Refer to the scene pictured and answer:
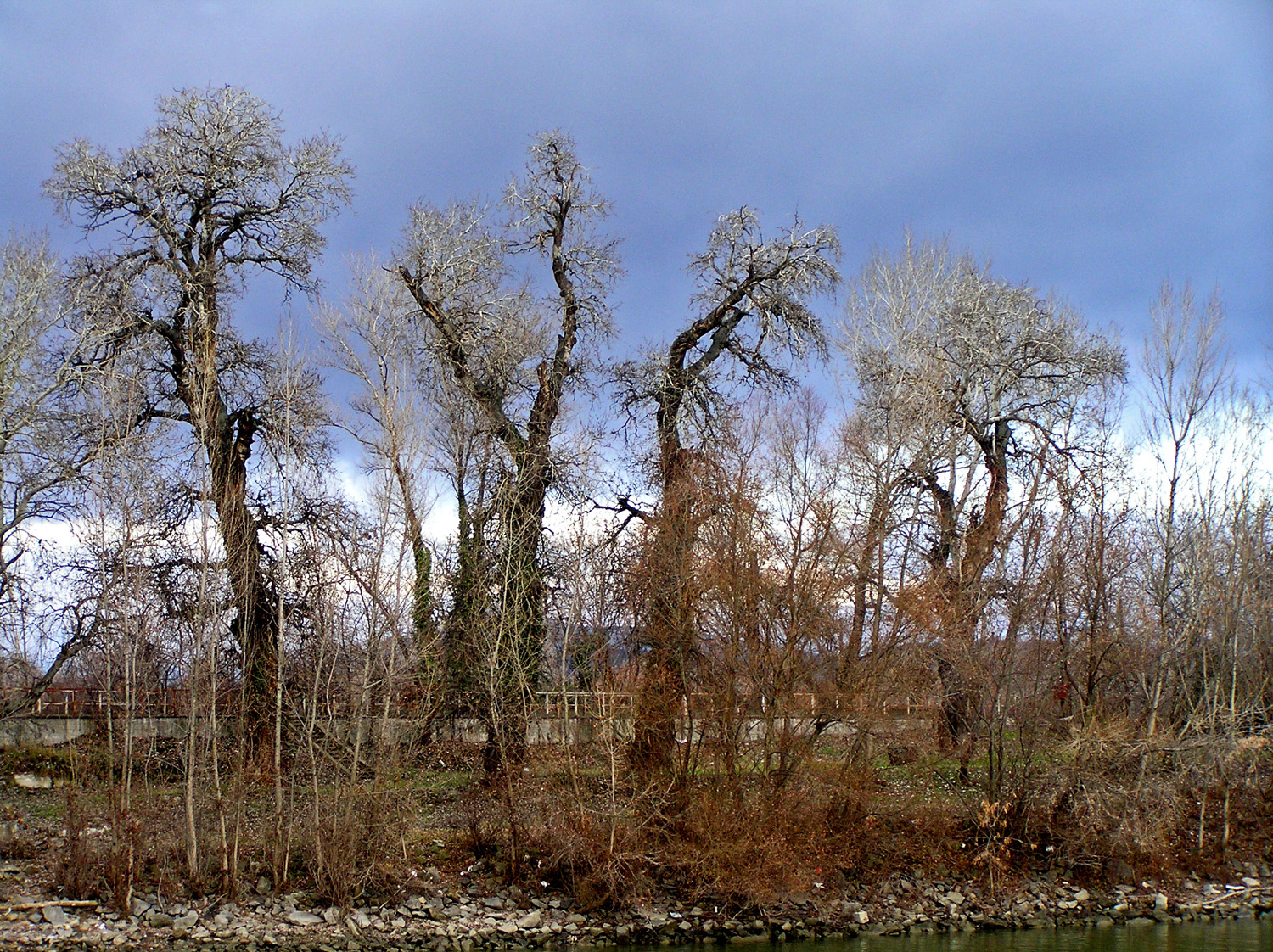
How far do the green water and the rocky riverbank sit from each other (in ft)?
1.32

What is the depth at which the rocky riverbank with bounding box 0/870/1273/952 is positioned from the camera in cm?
1939

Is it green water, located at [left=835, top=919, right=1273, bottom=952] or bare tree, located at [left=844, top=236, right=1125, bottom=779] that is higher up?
bare tree, located at [left=844, top=236, right=1125, bottom=779]

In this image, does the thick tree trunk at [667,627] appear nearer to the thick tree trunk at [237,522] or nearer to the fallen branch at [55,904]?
the thick tree trunk at [237,522]

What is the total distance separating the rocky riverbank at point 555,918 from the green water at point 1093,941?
403 millimetres

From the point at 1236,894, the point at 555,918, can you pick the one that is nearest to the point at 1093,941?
the point at 1236,894

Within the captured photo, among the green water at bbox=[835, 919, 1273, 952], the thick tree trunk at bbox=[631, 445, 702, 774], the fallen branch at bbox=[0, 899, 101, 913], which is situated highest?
the thick tree trunk at bbox=[631, 445, 702, 774]

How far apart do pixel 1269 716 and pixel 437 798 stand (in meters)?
24.9

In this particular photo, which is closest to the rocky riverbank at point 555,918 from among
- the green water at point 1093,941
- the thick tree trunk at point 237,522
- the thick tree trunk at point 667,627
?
the green water at point 1093,941

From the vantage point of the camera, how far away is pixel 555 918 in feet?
69.7

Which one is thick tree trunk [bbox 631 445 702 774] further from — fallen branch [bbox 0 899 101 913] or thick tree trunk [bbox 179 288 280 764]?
fallen branch [bbox 0 899 101 913]

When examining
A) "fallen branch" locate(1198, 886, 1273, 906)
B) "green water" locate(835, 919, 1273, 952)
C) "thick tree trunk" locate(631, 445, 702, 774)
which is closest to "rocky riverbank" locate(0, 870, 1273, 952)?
"fallen branch" locate(1198, 886, 1273, 906)

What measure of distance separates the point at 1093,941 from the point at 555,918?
11.2 m

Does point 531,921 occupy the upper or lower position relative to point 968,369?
lower

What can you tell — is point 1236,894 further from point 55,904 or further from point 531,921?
point 55,904
